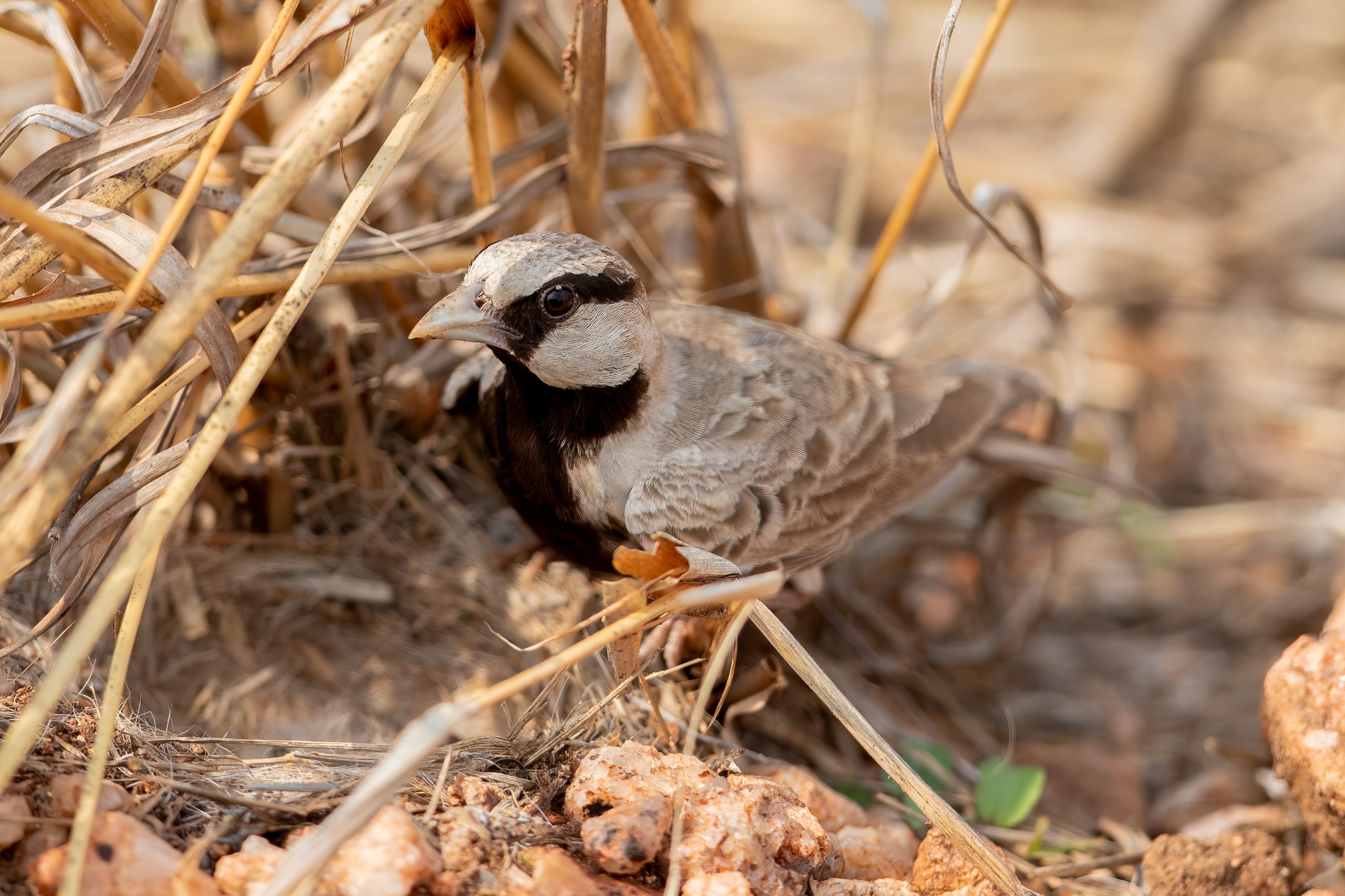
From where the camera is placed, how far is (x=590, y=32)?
2789 mm

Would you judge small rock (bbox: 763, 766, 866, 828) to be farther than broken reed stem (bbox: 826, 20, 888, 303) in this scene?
No

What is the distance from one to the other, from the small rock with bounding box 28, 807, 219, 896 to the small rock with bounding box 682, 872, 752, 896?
0.88m

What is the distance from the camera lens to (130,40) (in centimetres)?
274

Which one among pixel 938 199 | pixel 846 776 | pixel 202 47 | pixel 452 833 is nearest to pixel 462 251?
pixel 452 833

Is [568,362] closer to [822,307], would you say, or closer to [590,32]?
[590,32]

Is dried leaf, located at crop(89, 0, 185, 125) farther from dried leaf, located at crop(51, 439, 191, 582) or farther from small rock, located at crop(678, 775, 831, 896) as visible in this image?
small rock, located at crop(678, 775, 831, 896)

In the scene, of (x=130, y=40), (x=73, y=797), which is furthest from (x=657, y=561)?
(x=130, y=40)

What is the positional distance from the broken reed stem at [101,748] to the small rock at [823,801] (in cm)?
148

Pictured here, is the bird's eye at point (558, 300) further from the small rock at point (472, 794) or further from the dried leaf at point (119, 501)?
the small rock at point (472, 794)

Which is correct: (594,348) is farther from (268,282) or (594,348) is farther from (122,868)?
(122,868)

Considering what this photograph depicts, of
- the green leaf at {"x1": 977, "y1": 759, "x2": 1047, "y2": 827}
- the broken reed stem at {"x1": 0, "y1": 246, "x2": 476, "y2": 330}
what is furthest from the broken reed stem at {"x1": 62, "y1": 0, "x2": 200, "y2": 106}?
the green leaf at {"x1": 977, "y1": 759, "x2": 1047, "y2": 827}

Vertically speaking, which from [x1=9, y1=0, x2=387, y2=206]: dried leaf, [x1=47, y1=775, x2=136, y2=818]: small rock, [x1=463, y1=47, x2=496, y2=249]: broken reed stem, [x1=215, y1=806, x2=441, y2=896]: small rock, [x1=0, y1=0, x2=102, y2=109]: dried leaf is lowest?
[x1=215, y1=806, x2=441, y2=896]: small rock

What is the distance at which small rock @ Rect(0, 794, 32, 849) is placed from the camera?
6.06 ft

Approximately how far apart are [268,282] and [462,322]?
22.5 inches
